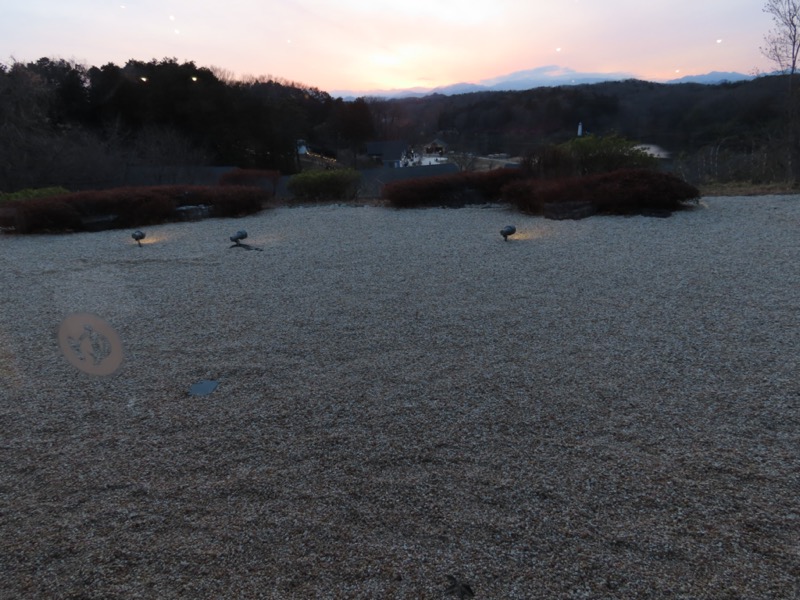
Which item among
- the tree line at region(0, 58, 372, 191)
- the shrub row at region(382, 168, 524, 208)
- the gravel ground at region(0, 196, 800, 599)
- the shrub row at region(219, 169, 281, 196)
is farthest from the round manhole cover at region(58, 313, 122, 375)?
the tree line at region(0, 58, 372, 191)

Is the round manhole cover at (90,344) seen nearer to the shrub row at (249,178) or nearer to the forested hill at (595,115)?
the shrub row at (249,178)

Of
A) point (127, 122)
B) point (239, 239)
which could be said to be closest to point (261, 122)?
point (127, 122)

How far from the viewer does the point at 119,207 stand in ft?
29.3

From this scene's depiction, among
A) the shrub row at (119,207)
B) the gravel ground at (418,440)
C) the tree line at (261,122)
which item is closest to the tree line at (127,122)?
the tree line at (261,122)

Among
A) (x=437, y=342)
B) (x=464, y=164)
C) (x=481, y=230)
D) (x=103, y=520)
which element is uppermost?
(x=464, y=164)

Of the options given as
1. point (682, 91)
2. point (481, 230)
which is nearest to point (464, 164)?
point (481, 230)

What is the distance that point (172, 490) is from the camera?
1.97 m

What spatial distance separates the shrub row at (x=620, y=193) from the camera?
7414mm

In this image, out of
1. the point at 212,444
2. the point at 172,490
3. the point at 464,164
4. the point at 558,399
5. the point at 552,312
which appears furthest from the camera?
the point at 464,164

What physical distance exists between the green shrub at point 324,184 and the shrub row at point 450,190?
183 cm

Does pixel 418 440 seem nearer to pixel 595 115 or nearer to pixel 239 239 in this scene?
pixel 239 239

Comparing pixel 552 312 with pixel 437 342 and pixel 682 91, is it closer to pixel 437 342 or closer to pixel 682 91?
pixel 437 342

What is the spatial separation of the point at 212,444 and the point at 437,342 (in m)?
1.54

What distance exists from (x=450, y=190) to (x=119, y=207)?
5924 mm
